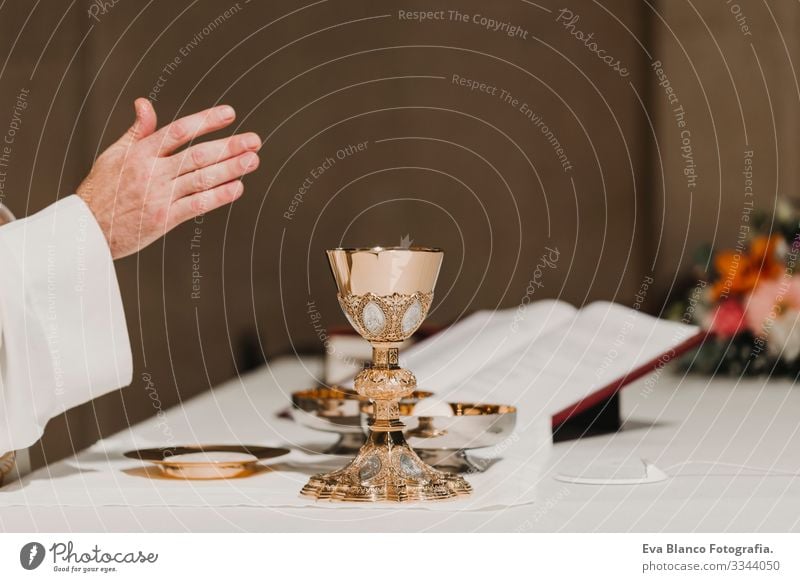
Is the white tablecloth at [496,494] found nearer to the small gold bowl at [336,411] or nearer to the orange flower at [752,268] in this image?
the small gold bowl at [336,411]

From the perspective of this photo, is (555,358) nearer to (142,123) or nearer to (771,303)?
(142,123)

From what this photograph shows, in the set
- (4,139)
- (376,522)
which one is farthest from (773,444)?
(4,139)

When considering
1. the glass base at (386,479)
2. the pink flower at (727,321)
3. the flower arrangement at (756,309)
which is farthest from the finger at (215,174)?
A: the pink flower at (727,321)

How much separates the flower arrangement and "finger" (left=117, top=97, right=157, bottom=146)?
0.99 meters

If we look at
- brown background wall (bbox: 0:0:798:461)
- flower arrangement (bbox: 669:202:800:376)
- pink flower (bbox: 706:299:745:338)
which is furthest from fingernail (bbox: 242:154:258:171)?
brown background wall (bbox: 0:0:798:461)

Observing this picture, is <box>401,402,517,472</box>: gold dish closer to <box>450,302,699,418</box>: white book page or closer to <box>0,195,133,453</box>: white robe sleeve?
<box>450,302,699,418</box>: white book page

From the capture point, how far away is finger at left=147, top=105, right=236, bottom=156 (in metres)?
0.70

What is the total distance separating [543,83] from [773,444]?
1.60 m

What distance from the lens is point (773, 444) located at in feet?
2.99

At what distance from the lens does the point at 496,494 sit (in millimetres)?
679

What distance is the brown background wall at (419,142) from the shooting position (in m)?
2.24

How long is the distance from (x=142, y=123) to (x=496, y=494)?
1.18 ft
